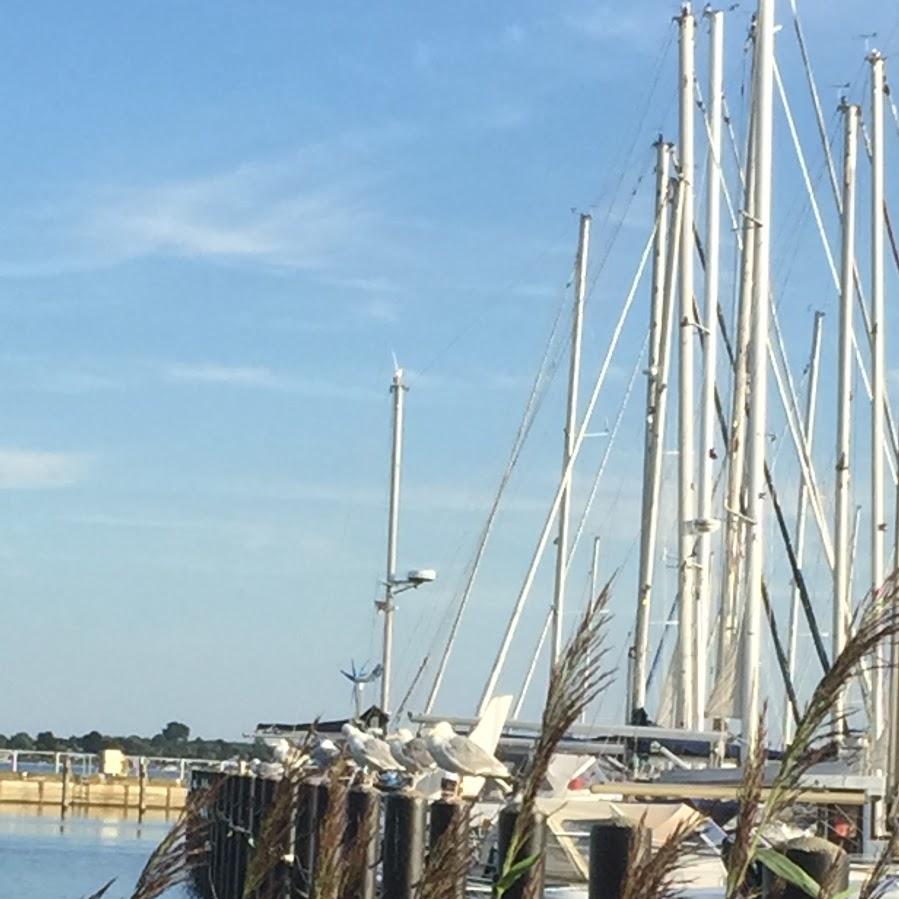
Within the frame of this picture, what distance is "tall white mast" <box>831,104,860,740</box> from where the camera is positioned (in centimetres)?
3538

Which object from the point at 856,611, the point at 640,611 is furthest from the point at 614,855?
the point at 640,611

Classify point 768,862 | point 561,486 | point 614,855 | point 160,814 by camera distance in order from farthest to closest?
point 160,814, point 561,486, point 614,855, point 768,862

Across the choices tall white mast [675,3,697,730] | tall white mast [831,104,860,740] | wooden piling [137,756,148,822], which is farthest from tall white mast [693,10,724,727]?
wooden piling [137,756,148,822]

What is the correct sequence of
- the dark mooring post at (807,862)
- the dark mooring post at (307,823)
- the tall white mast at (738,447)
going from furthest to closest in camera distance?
the tall white mast at (738,447) → the dark mooring post at (307,823) → the dark mooring post at (807,862)

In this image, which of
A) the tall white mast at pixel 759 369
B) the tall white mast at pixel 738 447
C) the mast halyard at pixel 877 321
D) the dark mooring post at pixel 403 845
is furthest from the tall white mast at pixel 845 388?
the dark mooring post at pixel 403 845

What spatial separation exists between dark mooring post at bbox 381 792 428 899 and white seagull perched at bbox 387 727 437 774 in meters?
6.92

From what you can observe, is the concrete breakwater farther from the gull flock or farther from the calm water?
the gull flock

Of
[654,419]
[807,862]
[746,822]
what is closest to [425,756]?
[807,862]

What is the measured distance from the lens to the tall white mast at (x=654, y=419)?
36000 millimetres

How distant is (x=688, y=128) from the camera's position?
36844 millimetres

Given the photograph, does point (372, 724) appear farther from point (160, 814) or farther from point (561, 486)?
point (160, 814)

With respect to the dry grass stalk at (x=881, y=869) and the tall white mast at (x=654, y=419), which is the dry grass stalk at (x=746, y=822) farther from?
the tall white mast at (x=654, y=419)

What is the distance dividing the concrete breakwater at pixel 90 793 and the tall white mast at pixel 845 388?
53848 millimetres

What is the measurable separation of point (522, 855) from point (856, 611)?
2229mm
